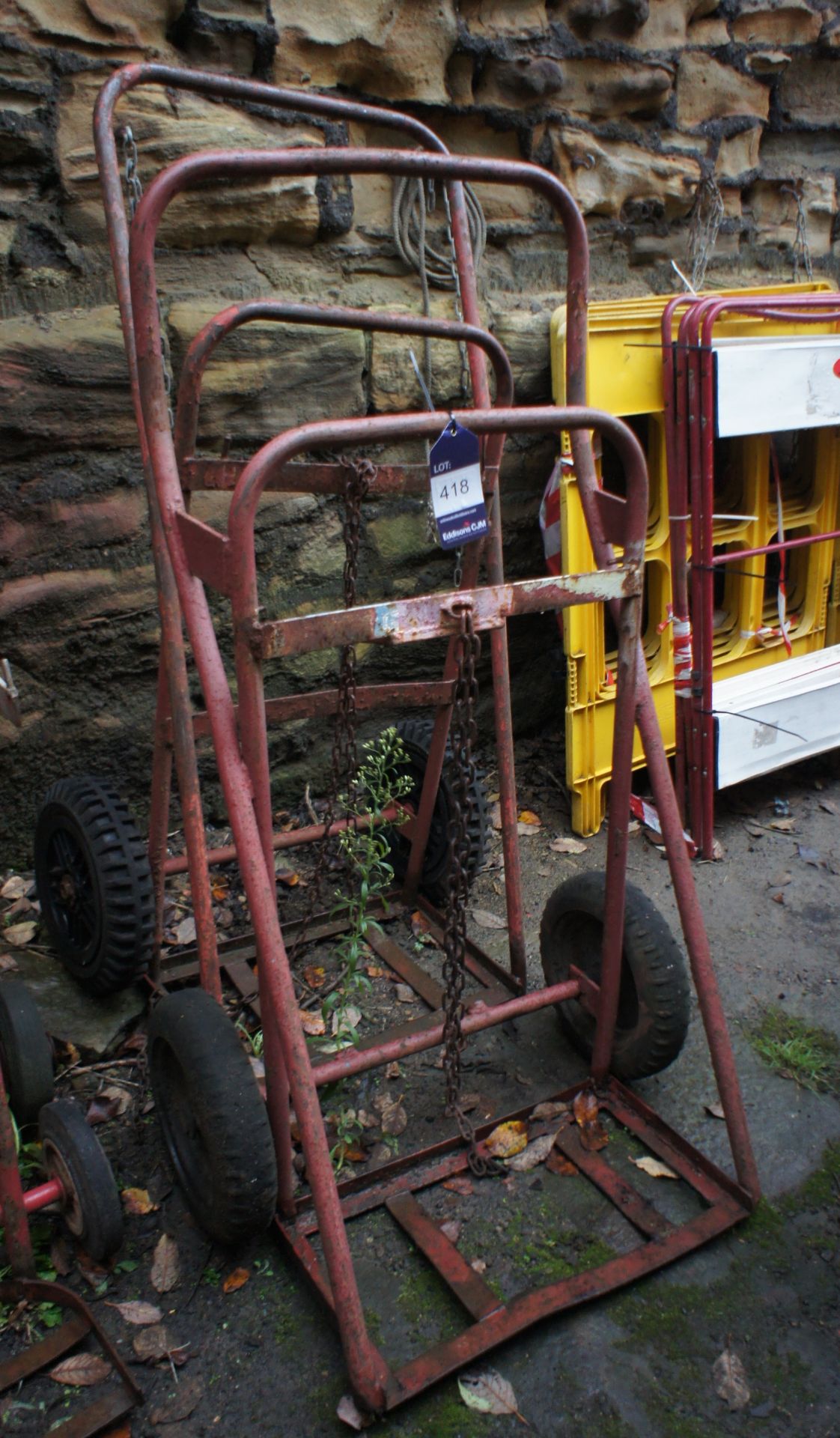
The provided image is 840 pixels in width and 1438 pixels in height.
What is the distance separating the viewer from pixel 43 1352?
5.89 feet

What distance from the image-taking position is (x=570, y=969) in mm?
2426

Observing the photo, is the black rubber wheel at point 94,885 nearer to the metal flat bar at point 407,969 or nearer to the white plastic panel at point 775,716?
the metal flat bar at point 407,969

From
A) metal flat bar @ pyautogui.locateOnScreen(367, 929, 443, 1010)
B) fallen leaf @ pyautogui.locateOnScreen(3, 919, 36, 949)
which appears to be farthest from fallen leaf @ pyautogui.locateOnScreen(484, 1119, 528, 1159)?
fallen leaf @ pyautogui.locateOnScreen(3, 919, 36, 949)

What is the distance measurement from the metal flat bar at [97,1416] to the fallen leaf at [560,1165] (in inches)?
36.2

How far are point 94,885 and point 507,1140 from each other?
3.72 ft

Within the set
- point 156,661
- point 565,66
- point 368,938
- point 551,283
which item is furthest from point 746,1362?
point 565,66

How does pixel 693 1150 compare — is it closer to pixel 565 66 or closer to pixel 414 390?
pixel 414 390

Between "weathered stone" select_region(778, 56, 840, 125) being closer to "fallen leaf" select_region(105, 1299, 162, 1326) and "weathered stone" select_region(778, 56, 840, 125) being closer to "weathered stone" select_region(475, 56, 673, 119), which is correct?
"weathered stone" select_region(475, 56, 673, 119)

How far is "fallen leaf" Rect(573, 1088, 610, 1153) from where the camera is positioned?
2.24 metres

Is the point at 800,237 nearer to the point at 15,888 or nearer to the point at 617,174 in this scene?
the point at 617,174

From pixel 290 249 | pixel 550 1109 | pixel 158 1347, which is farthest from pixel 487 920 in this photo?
pixel 290 249

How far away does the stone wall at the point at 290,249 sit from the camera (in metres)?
2.77

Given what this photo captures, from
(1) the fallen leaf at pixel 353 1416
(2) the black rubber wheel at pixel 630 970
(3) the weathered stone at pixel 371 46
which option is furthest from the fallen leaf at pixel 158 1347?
(3) the weathered stone at pixel 371 46

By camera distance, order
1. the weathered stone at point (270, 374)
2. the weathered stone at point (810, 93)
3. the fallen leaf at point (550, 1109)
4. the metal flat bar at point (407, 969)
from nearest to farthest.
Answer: the fallen leaf at point (550, 1109), the metal flat bar at point (407, 969), the weathered stone at point (270, 374), the weathered stone at point (810, 93)
